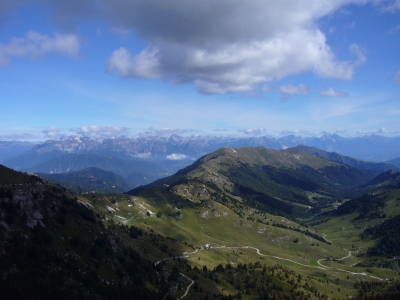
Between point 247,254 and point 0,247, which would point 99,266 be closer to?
point 0,247

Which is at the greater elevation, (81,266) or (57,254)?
(57,254)

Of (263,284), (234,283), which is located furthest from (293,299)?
(234,283)

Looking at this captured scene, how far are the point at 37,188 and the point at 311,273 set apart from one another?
15545 centimetres

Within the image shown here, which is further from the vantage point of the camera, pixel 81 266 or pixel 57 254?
pixel 81 266

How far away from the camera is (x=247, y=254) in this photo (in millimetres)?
196500

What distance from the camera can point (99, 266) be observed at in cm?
8219

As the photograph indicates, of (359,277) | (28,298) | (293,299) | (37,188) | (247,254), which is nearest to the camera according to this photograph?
(28,298)

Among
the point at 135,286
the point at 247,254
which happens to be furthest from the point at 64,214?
the point at 247,254

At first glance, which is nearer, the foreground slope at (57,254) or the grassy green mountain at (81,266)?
the foreground slope at (57,254)

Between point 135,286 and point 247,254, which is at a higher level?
point 135,286

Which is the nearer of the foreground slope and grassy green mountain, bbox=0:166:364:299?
the foreground slope

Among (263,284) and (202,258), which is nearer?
(263,284)

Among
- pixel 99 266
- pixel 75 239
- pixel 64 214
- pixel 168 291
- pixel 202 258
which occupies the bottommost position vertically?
pixel 202 258

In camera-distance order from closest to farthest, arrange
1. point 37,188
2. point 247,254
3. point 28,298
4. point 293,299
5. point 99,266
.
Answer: point 28,298 < point 99,266 < point 37,188 < point 293,299 < point 247,254
